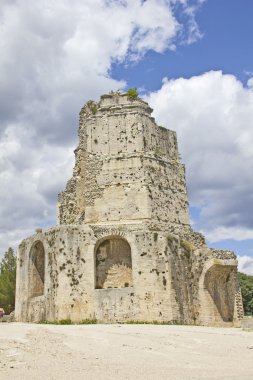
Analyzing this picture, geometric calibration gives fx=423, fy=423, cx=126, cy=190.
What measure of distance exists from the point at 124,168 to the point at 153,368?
623 inches

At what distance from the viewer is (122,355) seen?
11.2 meters

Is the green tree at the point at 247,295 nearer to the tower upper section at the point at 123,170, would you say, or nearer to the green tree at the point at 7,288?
the tower upper section at the point at 123,170

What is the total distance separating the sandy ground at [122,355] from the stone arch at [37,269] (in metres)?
8.57

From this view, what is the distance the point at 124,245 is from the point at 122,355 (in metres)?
11.2

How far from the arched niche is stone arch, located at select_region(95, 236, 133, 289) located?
14.7 ft

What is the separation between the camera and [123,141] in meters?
25.3

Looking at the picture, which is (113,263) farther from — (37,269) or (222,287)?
(222,287)

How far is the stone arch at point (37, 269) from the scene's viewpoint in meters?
23.5

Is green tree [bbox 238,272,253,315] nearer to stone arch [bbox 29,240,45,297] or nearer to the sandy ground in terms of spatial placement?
stone arch [bbox 29,240,45,297]

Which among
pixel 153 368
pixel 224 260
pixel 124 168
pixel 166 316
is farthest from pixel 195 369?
pixel 124 168

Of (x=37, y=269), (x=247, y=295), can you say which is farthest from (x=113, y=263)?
(x=247, y=295)

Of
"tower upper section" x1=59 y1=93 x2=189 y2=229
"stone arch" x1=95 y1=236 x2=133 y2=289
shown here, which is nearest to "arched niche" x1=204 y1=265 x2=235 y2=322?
"tower upper section" x1=59 y1=93 x2=189 y2=229

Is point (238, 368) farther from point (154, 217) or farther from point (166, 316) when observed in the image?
point (154, 217)

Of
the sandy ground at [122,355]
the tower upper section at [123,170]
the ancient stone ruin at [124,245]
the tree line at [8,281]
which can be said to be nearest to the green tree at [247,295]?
the ancient stone ruin at [124,245]
